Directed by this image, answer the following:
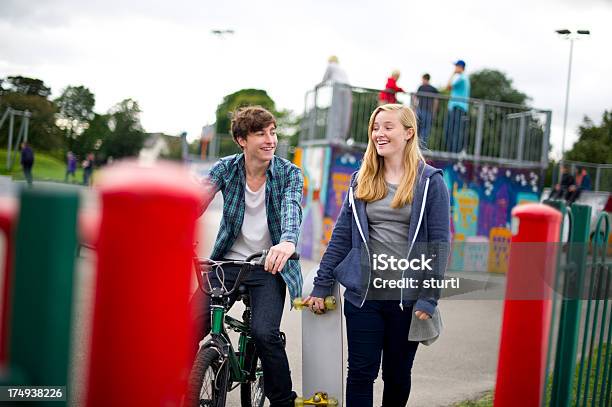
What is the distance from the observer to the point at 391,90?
15078 mm

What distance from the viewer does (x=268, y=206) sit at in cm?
385

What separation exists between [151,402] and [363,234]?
2.63m

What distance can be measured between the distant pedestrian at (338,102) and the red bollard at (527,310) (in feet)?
45.6

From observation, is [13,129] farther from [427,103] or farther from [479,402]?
[427,103]

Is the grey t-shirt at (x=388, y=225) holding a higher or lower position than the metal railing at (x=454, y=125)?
lower

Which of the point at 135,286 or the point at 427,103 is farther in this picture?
the point at 427,103

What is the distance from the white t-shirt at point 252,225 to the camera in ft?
12.7

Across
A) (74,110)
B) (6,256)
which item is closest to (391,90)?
(74,110)

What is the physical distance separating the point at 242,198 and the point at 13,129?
1.70 meters

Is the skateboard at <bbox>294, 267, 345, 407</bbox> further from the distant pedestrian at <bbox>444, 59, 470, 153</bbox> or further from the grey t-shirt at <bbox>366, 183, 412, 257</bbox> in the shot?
the distant pedestrian at <bbox>444, 59, 470, 153</bbox>

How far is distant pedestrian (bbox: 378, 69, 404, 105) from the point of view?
49.5 feet

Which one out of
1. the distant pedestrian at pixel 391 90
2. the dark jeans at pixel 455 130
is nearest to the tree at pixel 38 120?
the distant pedestrian at pixel 391 90

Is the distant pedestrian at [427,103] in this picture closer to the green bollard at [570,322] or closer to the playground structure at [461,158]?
the playground structure at [461,158]

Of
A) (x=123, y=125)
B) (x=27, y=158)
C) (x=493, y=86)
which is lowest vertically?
(x=27, y=158)
